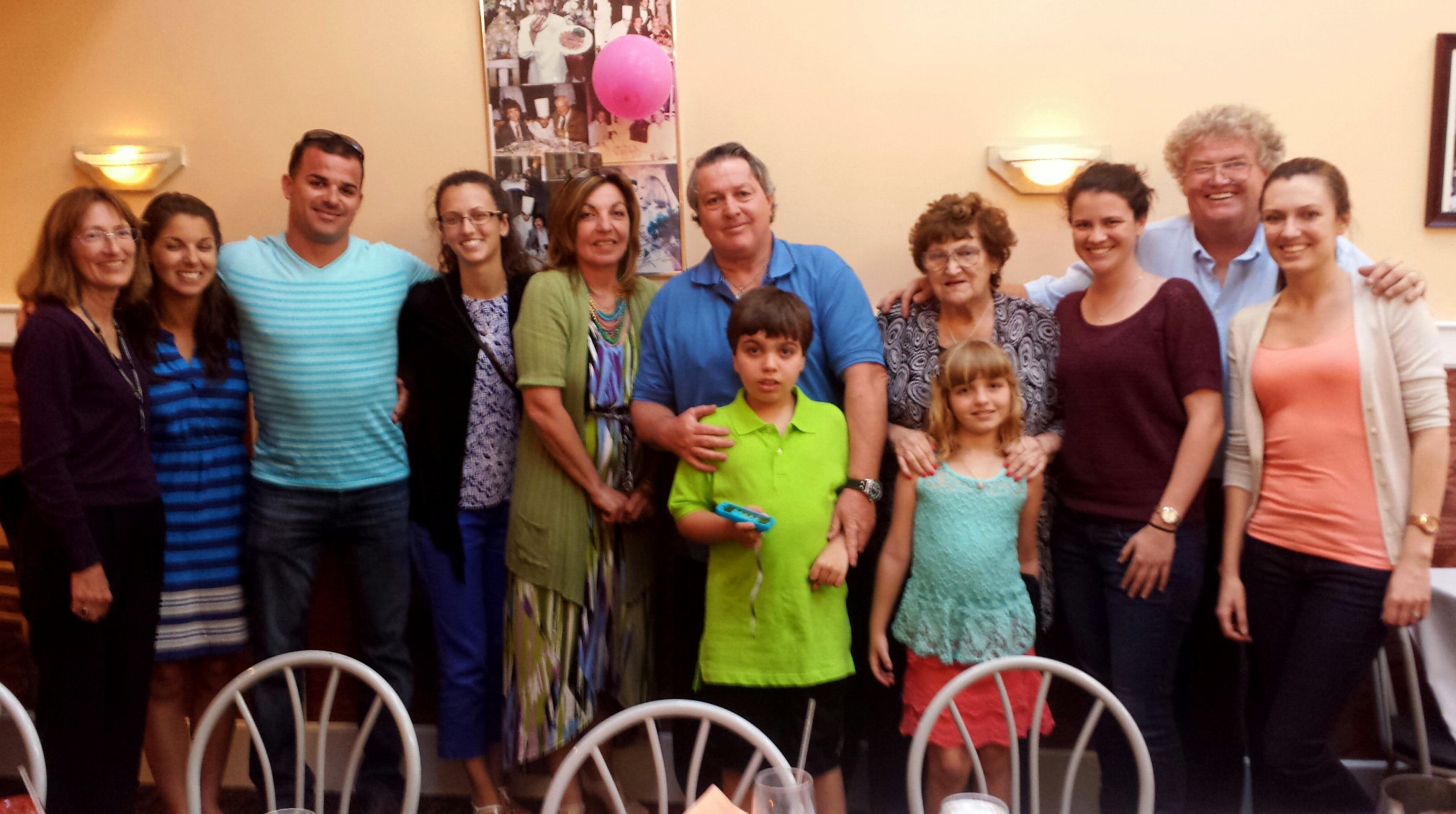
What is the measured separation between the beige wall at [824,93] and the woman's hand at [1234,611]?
106cm

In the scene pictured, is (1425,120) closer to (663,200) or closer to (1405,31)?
(1405,31)

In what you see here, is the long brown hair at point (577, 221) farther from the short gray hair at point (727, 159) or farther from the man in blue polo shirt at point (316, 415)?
the man in blue polo shirt at point (316, 415)

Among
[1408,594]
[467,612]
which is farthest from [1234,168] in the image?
[467,612]

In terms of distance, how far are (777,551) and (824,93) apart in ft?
4.70

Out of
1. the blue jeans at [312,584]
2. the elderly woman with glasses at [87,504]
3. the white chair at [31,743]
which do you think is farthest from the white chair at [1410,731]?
the elderly woman with glasses at [87,504]

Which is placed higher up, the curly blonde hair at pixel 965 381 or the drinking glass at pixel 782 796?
the curly blonde hair at pixel 965 381

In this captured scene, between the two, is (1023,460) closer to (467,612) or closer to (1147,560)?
(1147,560)

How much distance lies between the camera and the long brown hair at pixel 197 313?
230cm

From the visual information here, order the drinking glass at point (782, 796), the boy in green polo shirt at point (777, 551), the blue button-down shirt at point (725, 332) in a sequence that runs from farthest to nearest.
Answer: the blue button-down shirt at point (725, 332) → the boy in green polo shirt at point (777, 551) → the drinking glass at point (782, 796)

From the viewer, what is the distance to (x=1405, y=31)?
2.51 meters

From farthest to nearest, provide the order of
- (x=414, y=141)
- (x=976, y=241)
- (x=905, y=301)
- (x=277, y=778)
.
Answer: (x=414, y=141) → (x=277, y=778) → (x=905, y=301) → (x=976, y=241)

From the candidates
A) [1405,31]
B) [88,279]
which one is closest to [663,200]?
[88,279]

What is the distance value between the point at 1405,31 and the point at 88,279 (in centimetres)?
336

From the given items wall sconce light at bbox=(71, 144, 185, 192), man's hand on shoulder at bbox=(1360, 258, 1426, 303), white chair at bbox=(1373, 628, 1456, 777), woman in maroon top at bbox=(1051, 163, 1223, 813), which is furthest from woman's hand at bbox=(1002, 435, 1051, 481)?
wall sconce light at bbox=(71, 144, 185, 192)
